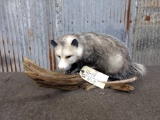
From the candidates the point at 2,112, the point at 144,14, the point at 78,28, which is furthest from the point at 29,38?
the point at 144,14

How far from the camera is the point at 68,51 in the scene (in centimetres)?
141

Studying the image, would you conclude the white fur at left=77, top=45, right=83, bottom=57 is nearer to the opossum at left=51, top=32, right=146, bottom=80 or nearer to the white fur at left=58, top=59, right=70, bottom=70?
the opossum at left=51, top=32, right=146, bottom=80

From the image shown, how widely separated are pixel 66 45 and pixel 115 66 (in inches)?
18.1

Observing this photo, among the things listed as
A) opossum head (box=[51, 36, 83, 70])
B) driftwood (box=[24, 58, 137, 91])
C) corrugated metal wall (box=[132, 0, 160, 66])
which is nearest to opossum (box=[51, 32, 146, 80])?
opossum head (box=[51, 36, 83, 70])

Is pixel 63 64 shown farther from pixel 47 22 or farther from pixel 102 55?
pixel 47 22

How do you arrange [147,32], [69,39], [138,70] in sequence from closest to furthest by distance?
1. [69,39]
2. [138,70]
3. [147,32]

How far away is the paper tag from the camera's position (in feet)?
4.98

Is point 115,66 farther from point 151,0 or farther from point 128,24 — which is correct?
point 151,0

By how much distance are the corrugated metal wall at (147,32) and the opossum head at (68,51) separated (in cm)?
106

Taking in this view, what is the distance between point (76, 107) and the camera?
4.40 feet

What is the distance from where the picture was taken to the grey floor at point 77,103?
1262mm

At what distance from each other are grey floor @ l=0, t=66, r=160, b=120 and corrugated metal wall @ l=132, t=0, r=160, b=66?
0.73 meters

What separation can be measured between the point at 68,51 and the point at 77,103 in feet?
1.28

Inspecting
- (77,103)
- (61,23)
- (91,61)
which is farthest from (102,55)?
(61,23)
